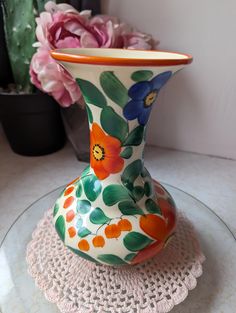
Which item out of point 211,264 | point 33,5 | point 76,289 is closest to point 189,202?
point 211,264

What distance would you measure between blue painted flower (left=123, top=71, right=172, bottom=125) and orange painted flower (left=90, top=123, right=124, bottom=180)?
0.11 feet

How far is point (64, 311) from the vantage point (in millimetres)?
319

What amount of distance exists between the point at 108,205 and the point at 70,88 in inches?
10.1

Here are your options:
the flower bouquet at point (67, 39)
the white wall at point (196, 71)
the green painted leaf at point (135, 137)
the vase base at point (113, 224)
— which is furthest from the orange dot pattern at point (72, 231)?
the white wall at point (196, 71)

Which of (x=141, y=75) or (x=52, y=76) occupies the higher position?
(x=141, y=75)

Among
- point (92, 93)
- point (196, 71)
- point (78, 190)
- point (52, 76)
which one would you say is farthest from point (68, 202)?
point (196, 71)

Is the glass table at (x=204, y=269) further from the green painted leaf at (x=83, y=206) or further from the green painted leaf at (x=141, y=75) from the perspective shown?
the green painted leaf at (x=141, y=75)

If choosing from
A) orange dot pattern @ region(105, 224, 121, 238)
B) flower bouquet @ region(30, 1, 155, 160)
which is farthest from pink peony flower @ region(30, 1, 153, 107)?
orange dot pattern @ region(105, 224, 121, 238)

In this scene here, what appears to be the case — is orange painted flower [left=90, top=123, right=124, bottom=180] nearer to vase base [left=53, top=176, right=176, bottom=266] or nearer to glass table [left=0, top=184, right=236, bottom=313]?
vase base [left=53, top=176, right=176, bottom=266]

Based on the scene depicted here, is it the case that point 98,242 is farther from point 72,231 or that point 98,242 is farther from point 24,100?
point 24,100

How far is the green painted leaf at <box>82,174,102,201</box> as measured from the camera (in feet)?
1.10

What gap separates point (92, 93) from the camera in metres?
0.28

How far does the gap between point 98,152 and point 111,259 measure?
0.38 feet

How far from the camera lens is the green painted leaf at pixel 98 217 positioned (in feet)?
1.07
